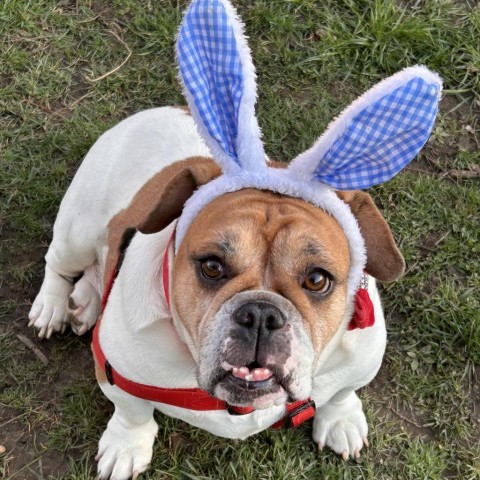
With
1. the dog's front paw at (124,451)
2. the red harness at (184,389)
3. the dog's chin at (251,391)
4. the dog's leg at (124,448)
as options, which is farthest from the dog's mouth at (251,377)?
the dog's front paw at (124,451)

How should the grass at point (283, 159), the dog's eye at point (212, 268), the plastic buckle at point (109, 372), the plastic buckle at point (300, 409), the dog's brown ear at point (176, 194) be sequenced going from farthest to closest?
1. the grass at point (283, 159)
2. the plastic buckle at point (300, 409)
3. the plastic buckle at point (109, 372)
4. the dog's brown ear at point (176, 194)
5. the dog's eye at point (212, 268)

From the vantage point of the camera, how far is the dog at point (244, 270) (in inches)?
103

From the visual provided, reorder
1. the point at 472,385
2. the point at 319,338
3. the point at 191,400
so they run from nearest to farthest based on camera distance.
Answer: the point at 319,338 → the point at 191,400 → the point at 472,385

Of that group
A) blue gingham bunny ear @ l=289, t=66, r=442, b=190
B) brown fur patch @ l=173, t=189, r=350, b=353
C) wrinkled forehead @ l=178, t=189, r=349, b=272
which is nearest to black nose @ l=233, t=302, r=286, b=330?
brown fur patch @ l=173, t=189, r=350, b=353

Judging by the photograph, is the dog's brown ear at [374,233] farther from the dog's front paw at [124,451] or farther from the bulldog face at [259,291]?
the dog's front paw at [124,451]

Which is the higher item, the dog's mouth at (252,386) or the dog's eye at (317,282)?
the dog's eye at (317,282)

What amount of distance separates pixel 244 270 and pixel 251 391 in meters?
0.44

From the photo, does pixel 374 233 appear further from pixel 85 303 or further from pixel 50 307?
pixel 50 307

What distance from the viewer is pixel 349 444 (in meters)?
4.09

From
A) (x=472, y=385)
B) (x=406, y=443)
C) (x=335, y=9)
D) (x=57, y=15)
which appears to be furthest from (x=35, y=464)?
(x=335, y=9)

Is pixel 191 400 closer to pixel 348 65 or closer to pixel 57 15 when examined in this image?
pixel 348 65

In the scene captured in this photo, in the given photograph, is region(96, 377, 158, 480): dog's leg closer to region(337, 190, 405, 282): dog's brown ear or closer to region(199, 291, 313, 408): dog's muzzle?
region(199, 291, 313, 408): dog's muzzle

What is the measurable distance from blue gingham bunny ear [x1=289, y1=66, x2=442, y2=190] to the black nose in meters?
0.51

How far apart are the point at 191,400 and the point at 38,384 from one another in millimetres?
1496
